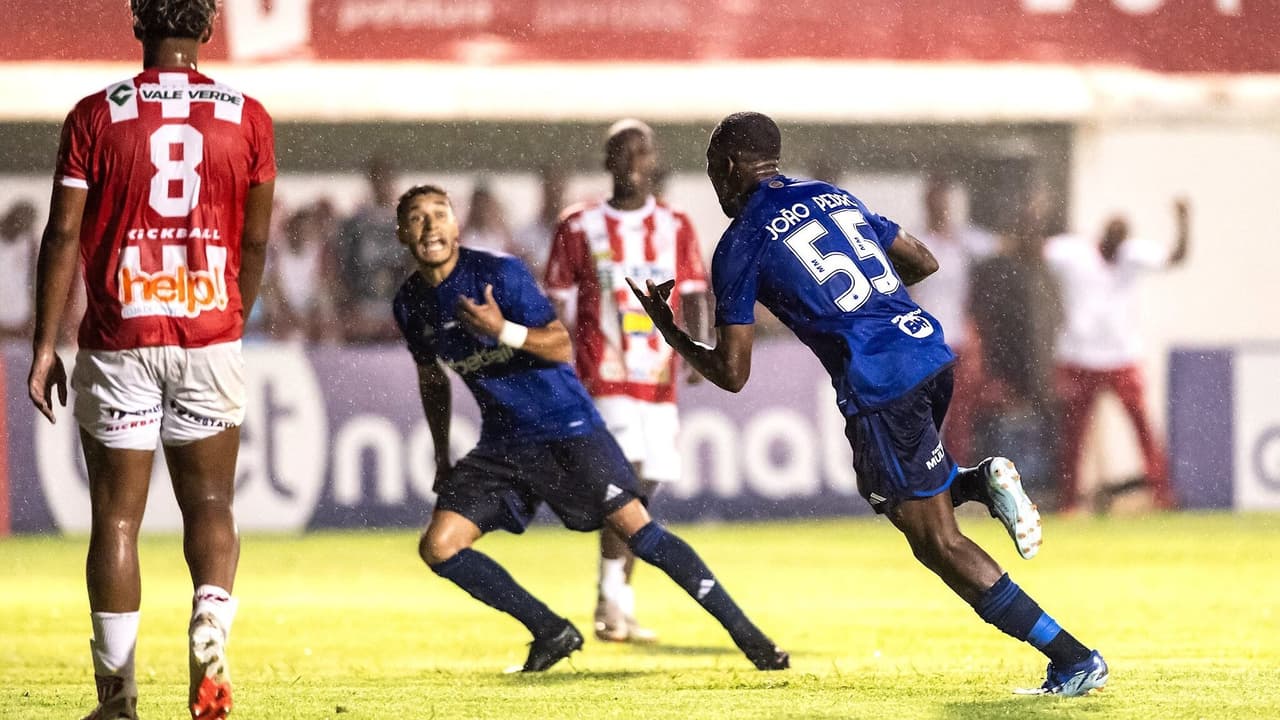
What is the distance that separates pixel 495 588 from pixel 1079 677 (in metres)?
2.17

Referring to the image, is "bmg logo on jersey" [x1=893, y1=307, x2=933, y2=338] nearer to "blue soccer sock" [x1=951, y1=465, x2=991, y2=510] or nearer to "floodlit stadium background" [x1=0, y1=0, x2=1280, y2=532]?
"blue soccer sock" [x1=951, y1=465, x2=991, y2=510]

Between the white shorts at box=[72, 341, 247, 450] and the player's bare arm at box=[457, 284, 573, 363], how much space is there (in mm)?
1428

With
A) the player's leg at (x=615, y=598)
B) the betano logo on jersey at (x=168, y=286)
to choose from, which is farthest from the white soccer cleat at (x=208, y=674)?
the player's leg at (x=615, y=598)

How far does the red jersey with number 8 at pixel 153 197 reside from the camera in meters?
5.75

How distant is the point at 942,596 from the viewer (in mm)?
10391

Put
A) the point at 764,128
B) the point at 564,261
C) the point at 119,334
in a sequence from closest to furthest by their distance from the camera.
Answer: the point at 119,334, the point at 764,128, the point at 564,261

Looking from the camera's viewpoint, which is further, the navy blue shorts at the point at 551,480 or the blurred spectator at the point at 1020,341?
the blurred spectator at the point at 1020,341

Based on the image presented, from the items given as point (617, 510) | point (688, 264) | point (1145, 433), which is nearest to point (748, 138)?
point (617, 510)

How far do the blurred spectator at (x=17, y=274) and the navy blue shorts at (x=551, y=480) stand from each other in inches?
293

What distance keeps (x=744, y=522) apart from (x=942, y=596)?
3805mm

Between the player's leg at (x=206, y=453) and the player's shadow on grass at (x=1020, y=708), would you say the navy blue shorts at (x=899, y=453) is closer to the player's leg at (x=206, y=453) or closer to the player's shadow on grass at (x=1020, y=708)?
the player's shadow on grass at (x=1020, y=708)

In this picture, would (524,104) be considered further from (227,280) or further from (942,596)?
(227,280)

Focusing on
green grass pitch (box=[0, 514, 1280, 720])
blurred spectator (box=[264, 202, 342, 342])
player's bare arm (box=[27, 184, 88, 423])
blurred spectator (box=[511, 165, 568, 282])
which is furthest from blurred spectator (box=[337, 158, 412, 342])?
player's bare arm (box=[27, 184, 88, 423])

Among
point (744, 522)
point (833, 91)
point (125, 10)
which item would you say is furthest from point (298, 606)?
point (833, 91)
